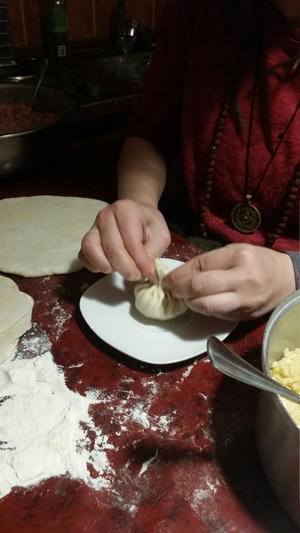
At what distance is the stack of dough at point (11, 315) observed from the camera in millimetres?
782

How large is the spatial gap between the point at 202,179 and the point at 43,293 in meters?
0.49

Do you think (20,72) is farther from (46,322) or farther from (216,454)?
(216,454)

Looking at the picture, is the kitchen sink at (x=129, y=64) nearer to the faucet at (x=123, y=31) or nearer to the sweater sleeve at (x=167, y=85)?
the faucet at (x=123, y=31)

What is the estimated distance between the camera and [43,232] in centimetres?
110

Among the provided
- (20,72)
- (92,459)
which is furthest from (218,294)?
(20,72)

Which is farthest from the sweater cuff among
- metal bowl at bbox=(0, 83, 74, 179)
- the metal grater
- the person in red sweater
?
the metal grater

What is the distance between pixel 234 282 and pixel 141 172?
0.52 meters

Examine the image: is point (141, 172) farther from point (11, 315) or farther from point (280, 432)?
point (280, 432)

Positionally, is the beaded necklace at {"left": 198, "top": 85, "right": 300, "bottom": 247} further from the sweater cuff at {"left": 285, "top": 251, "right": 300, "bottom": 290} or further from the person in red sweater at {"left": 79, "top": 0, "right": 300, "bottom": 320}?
the sweater cuff at {"left": 285, "top": 251, "right": 300, "bottom": 290}

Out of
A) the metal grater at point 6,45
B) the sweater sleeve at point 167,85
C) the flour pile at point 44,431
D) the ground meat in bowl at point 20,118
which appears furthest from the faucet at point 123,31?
the flour pile at point 44,431

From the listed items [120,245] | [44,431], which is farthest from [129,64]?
[44,431]

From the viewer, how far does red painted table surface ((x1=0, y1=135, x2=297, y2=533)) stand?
562 mm

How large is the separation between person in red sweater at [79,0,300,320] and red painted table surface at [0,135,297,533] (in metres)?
0.13

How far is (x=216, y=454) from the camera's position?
632 millimetres
